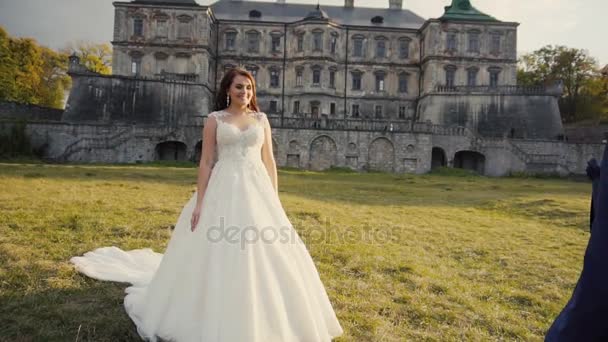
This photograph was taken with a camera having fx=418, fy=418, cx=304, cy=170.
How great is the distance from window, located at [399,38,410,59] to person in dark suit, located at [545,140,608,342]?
48.6 meters

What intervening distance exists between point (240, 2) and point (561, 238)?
1827 inches

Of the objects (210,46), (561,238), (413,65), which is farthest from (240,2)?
(561,238)

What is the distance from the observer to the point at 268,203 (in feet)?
14.4

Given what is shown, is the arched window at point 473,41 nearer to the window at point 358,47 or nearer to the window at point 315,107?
the window at point 358,47

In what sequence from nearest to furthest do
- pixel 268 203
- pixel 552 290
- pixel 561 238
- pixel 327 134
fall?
pixel 268 203 < pixel 552 290 < pixel 561 238 < pixel 327 134

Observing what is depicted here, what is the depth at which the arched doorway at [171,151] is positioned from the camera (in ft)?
115

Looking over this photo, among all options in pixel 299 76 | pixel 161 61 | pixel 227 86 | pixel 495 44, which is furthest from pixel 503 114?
pixel 227 86

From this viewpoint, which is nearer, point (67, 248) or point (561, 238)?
point (67, 248)

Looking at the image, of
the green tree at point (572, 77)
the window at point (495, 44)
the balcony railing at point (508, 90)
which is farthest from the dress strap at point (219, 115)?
the green tree at point (572, 77)

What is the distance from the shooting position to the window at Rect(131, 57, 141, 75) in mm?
43231

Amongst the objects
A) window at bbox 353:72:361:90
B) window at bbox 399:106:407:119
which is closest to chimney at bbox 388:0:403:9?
window at bbox 353:72:361:90

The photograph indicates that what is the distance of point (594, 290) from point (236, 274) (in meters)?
2.73

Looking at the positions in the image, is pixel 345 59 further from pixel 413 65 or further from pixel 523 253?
pixel 523 253

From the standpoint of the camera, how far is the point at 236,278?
12.3ft
